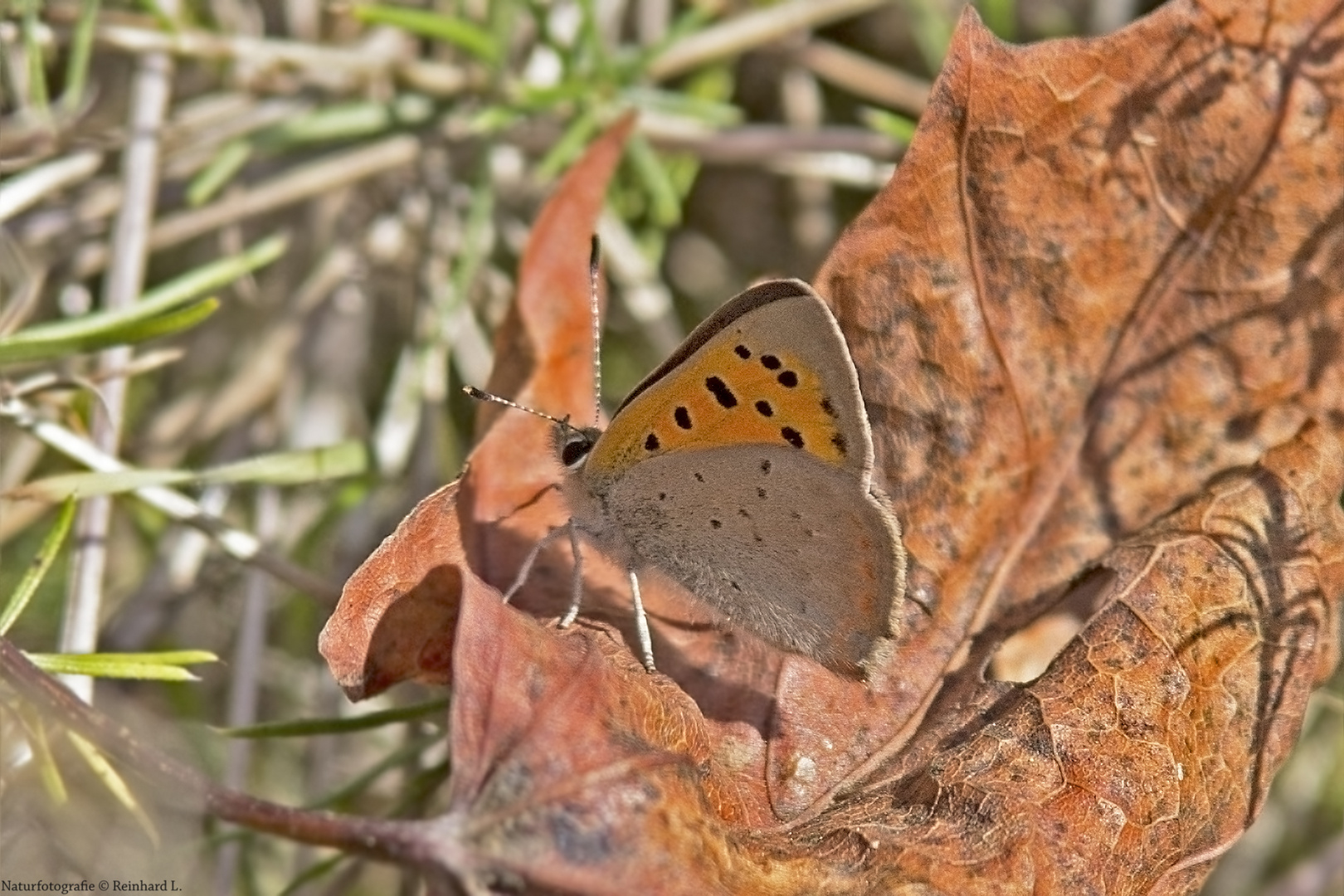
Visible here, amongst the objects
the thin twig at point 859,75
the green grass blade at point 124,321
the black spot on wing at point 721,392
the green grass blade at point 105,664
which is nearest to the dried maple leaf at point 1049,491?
the black spot on wing at point 721,392

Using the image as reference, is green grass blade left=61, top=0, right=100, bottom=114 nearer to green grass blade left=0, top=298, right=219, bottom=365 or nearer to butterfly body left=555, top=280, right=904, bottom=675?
green grass blade left=0, top=298, right=219, bottom=365

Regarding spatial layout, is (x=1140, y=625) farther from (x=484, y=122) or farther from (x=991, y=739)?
(x=484, y=122)

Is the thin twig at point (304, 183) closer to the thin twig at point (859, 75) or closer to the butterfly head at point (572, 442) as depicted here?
the thin twig at point (859, 75)

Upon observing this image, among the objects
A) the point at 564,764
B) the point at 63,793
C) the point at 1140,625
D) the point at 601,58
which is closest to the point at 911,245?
the point at 1140,625

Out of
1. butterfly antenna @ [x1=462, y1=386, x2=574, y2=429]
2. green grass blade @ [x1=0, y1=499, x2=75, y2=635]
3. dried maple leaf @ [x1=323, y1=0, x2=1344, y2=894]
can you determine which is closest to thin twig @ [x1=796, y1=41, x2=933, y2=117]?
dried maple leaf @ [x1=323, y1=0, x2=1344, y2=894]

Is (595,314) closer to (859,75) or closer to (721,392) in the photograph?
(721,392)

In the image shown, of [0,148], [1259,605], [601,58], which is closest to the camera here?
[1259,605]

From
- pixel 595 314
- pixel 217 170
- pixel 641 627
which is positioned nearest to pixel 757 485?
pixel 641 627
